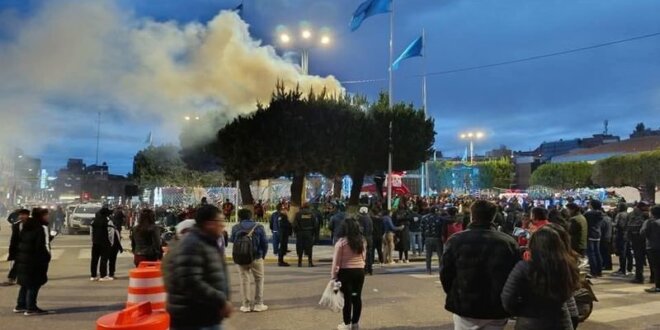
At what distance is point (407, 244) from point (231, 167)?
11.2 metres

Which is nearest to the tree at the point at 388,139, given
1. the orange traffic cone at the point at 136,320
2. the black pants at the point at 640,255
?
the black pants at the point at 640,255

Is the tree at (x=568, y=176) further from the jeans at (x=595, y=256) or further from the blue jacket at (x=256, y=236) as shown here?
the blue jacket at (x=256, y=236)

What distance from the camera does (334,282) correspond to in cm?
670

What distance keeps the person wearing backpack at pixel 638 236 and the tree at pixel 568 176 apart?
59.0 metres

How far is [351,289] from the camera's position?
6758 millimetres

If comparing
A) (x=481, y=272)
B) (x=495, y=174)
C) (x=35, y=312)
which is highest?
(x=495, y=174)

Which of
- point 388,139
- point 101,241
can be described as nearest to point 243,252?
point 101,241

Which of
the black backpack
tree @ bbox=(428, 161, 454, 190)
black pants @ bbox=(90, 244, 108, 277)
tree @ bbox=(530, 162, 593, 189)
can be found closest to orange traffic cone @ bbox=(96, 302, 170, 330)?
the black backpack

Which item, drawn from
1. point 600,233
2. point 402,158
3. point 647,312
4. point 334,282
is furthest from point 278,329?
point 402,158

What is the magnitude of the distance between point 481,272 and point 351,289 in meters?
3.13

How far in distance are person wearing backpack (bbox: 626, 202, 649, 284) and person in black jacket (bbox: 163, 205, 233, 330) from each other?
10.3 metres

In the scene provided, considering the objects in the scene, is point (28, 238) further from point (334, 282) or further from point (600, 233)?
point (600, 233)

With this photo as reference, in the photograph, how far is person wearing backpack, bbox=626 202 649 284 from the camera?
11297 mm

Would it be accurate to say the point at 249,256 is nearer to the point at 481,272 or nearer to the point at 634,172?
the point at 481,272
